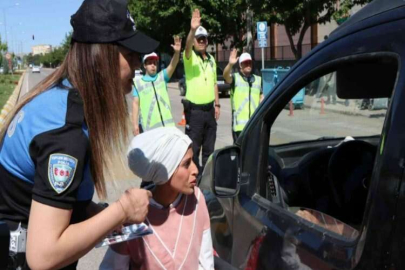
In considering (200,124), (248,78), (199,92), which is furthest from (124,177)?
(248,78)

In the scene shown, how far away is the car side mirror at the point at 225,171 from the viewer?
2.54 meters

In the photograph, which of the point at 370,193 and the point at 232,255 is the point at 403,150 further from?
the point at 232,255

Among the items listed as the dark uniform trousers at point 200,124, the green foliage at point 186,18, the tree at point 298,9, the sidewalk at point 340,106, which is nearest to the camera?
the sidewalk at point 340,106

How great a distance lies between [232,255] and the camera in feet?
7.91

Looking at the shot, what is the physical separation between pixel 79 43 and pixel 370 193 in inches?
40.3

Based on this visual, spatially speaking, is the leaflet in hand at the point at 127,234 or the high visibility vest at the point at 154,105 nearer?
the leaflet in hand at the point at 127,234

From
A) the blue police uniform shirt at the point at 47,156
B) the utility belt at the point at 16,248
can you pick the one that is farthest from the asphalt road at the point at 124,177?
the utility belt at the point at 16,248

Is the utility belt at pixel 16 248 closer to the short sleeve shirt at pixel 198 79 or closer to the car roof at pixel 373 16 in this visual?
the car roof at pixel 373 16

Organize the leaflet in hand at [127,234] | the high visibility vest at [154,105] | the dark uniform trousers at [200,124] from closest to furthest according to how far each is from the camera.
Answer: the leaflet in hand at [127,234]
the high visibility vest at [154,105]
the dark uniform trousers at [200,124]

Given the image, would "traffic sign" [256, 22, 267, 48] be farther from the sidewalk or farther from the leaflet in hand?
the leaflet in hand

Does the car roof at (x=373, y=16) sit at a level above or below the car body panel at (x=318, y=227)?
above

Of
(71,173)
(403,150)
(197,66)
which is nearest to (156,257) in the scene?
(71,173)

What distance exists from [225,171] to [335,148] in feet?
1.84

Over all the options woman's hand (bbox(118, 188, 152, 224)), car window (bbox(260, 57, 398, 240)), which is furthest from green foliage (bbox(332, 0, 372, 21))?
woman's hand (bbox(118, 188, 152, 224))
